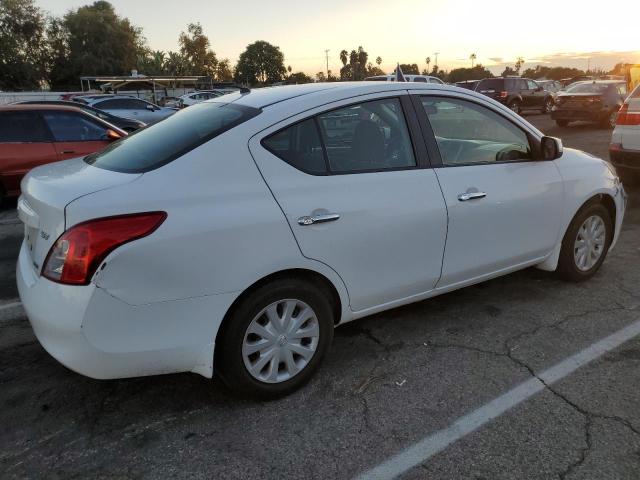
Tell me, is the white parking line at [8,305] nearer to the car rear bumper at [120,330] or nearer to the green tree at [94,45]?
the car rear bumper at [120,330]

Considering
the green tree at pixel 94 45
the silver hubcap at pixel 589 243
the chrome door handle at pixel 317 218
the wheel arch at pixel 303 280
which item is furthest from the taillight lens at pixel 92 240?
the green tree at pixel 94 45

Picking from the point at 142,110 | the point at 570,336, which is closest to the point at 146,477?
the point at 570,336

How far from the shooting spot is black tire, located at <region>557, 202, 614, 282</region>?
4.01 meters

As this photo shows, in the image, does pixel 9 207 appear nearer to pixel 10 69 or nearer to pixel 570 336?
pixel 570 336

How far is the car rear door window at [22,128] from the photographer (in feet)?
23.9

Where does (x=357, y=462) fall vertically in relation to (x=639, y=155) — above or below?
below

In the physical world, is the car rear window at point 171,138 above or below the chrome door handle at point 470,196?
above

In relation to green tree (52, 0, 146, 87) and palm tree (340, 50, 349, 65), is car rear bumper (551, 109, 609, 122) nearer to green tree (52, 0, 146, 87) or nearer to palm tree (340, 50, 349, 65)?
green tree (52, 0, 146, 87)

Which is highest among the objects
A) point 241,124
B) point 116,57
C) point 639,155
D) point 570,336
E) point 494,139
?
point 116,57

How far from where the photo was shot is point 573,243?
4.03 metres

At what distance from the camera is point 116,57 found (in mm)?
66812

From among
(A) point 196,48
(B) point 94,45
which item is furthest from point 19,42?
(A) point 196,48

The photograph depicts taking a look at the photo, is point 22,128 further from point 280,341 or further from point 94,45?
point 94,45

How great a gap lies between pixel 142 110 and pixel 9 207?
35.7ft
